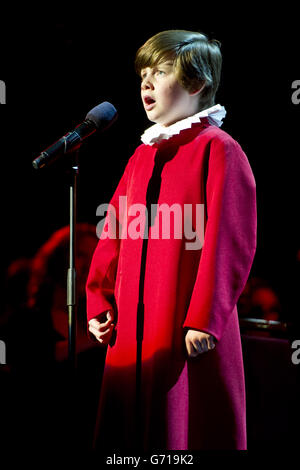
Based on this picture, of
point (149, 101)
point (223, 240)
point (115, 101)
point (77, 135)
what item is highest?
point (115, 101)

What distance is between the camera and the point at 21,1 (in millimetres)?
2598

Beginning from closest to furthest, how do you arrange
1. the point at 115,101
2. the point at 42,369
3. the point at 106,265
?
the point at 106,265
the point at 42,369
the point at 115,101

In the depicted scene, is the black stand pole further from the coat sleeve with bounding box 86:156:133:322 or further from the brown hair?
the brown hair

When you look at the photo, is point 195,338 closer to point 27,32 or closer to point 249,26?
point 249,26

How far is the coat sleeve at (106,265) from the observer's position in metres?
1.37

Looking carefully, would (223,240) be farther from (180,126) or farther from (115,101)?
(115,101)

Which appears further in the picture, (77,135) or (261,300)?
(261,300)

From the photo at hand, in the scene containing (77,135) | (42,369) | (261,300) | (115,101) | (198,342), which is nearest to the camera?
(198,342)

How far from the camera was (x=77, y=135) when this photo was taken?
125cm

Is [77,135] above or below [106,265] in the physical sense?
above

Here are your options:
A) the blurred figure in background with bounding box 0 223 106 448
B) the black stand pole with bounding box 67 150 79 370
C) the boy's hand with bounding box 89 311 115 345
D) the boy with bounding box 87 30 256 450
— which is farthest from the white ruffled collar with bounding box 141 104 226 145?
the blurred figure in background with bounding box 0 223 106 448

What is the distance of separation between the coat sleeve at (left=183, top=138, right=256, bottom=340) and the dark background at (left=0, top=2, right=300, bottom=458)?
143 centimetres

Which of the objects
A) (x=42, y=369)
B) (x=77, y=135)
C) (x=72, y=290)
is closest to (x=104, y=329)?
(x=72, y=290)

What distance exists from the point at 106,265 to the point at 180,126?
1.47ft
